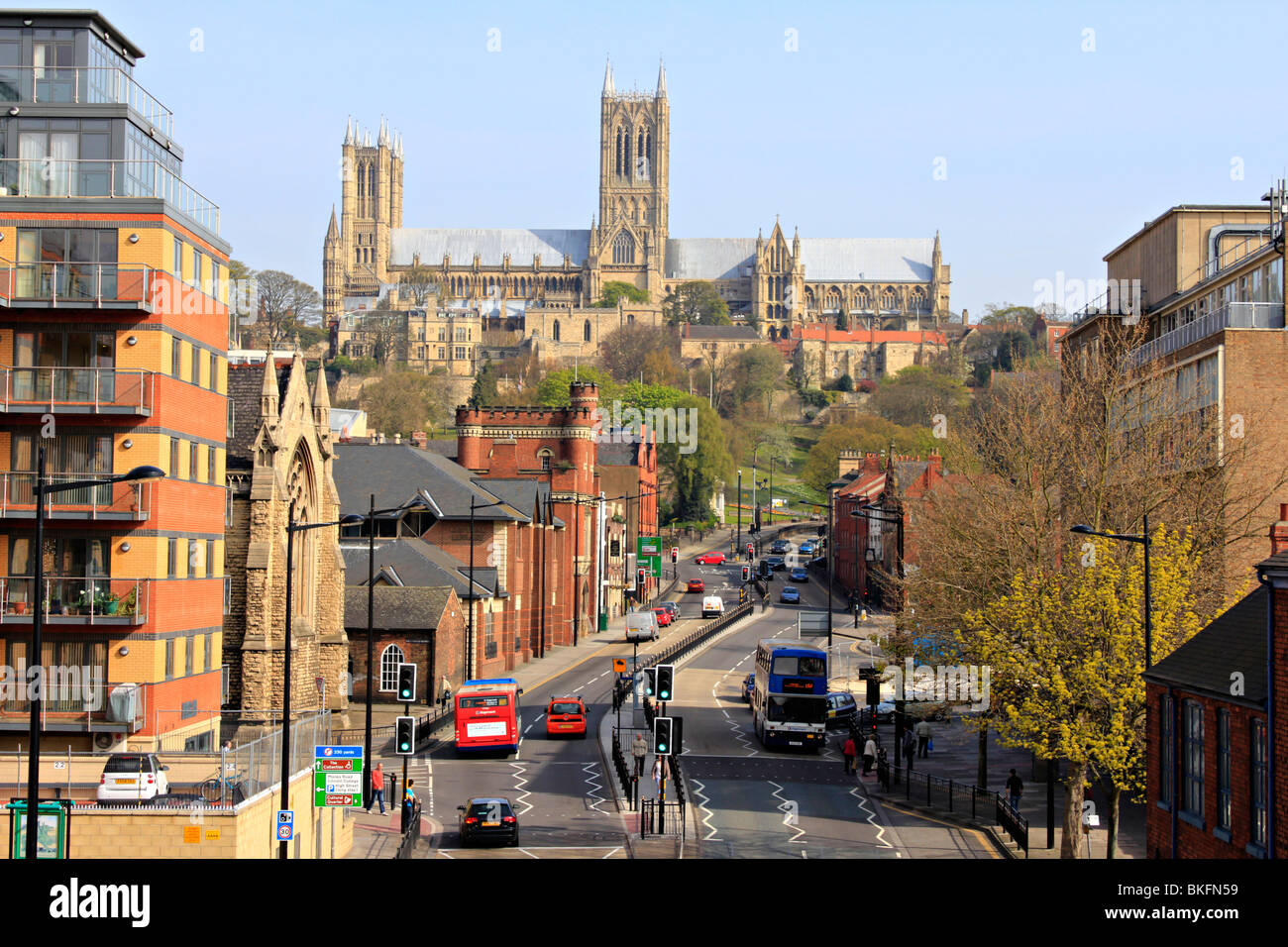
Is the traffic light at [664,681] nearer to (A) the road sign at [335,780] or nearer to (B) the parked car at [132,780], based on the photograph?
(A) the road sign at [335,780]

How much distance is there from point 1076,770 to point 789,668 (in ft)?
52.6

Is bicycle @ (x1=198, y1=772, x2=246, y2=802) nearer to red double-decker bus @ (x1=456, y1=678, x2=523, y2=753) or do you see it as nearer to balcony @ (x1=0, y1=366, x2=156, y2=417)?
balcony @ (x1=0, y1=366, x2=156, y2=417)

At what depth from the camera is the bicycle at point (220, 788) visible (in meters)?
24.9

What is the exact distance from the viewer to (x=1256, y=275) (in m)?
49.4

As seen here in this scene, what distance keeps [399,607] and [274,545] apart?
41.5 ft

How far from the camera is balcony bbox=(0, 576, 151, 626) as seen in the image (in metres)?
33.9

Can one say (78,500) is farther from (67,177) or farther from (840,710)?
(840,710)

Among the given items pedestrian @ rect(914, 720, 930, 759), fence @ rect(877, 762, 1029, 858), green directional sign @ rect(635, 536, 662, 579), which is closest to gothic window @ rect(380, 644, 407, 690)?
pedestrian @ rect(914, 720, 930, 759)

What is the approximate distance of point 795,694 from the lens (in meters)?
49.4

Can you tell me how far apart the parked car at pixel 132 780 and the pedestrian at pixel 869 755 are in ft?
80.4

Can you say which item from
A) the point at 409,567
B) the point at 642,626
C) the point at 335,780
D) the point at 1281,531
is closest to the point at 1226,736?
the point at 1281,531

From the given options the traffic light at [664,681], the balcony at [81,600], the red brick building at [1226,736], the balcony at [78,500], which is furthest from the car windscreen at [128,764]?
the red brick building at [1226,736]

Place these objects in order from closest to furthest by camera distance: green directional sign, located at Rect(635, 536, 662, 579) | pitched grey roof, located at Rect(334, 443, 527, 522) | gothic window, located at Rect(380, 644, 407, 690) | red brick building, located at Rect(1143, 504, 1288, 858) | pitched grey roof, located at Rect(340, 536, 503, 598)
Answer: red brick building, located at Rect(1143, 504, 1288, 858), gothic window, located at Rect(380, 644, 407, 690), pitched grey roof, located at Rect(340, 536, 503, 598), pitched grey roof, located at Rect(334, 443, 527, 522), green directional sign, located at Rect(635, 536, 662, 579)

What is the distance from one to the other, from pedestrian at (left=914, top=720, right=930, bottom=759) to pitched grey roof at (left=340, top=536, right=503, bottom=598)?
20.0m
